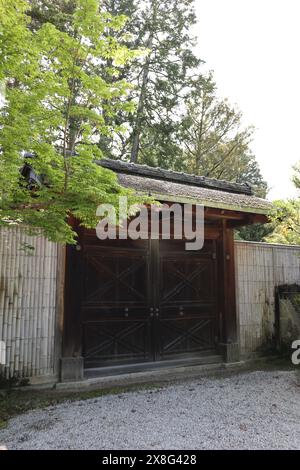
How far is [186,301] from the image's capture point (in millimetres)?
6062

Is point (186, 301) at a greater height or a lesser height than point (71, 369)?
greater

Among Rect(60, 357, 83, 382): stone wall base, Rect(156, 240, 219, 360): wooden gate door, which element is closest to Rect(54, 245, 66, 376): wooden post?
Rect(60, 357, 83, 382): stone wall base

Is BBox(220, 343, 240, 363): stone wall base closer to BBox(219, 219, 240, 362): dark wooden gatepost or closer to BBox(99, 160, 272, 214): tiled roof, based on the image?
BBox(219, 219, 240, 362): dark wooden gatepost

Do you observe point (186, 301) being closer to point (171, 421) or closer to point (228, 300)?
point (228, 300)

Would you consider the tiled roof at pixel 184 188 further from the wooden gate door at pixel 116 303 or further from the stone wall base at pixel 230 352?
the stone wall base at pixel 230 352

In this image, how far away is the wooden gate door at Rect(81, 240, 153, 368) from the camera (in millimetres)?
5219

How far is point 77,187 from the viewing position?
3.11 metres

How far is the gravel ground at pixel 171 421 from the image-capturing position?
123 inches

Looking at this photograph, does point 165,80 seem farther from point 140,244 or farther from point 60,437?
point 60,437

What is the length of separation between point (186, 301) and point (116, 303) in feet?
4.64
